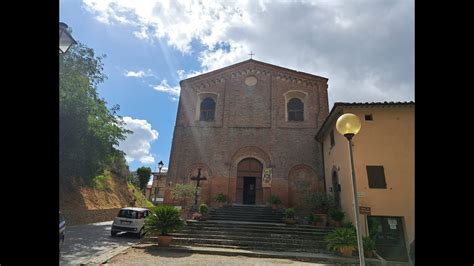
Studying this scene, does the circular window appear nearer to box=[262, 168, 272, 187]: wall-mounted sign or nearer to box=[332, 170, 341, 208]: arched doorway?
box=[262, 168, 272, 187]: wall-mounted sign

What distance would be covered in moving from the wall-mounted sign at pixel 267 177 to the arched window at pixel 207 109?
5607 millimetres

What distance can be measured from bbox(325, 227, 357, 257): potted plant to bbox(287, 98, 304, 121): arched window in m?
10.8

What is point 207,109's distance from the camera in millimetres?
20828

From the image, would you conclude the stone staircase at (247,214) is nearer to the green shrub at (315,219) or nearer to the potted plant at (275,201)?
the potted plant at (275,201)

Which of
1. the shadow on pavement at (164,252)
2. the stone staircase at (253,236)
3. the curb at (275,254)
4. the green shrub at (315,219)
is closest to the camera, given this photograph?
the curb at (275,254)

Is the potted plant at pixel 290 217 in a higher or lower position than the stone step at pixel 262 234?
higher

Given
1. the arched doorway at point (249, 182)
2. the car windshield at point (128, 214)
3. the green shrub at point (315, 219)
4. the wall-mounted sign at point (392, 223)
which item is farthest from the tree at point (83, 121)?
the wall-mounted sign at point (392, 223)

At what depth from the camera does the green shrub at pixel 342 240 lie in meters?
9.41

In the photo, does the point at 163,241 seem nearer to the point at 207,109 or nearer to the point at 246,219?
the point at 246,219

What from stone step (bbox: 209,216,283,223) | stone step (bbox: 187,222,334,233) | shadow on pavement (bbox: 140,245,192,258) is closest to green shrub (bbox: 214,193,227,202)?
stone step (bbox: 209,216,283,223)
